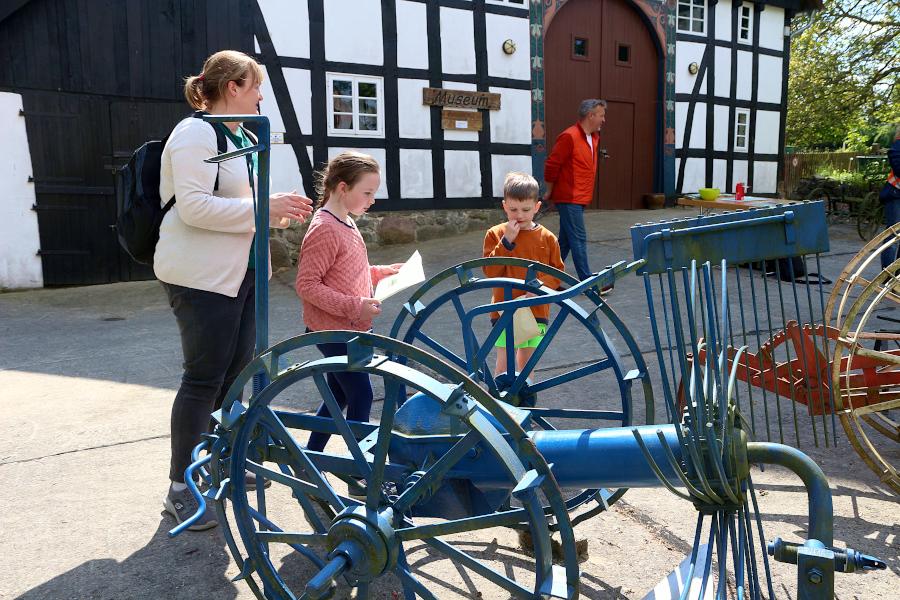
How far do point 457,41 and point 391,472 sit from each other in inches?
352

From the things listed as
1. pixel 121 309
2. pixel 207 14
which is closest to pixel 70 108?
pixel 207 14

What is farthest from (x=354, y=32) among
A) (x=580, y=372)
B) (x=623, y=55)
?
(x=580, y=372)

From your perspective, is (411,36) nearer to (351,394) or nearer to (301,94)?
(301,94)

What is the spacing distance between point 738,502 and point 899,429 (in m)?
1.83

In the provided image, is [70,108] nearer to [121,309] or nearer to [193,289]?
[121,309]

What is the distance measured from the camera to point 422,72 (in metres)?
9.84

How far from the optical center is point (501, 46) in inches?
406

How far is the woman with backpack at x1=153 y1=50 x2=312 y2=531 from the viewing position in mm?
2490

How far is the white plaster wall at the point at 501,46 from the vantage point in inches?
404

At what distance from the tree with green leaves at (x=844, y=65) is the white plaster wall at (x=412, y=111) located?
12.6 metres

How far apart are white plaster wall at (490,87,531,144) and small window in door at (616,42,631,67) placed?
2.04 meters

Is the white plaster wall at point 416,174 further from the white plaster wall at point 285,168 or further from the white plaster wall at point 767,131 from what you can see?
the white plaster wall at point 767,131

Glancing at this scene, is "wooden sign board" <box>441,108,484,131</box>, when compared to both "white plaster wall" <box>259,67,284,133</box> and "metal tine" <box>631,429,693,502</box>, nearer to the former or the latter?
"white plaster wall" <box>259,67,284,133</box>

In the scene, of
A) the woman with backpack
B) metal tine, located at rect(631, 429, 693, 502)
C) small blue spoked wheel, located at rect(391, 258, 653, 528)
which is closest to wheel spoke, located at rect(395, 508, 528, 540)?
metal tine, located at rect(631, 429, 693, 502)
